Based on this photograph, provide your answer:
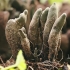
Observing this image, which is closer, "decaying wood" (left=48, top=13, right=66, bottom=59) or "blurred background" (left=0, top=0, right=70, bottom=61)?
"decaying wood" (left=48, top=13, right=66, bottom=59)

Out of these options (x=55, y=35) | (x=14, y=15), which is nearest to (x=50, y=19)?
(x=55, y=35)

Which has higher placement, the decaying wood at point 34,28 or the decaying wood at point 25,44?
the decaying wood at point 34,28

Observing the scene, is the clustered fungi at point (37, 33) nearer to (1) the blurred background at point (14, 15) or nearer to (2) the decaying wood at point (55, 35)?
(2) the decaying wood at point (55, 35)

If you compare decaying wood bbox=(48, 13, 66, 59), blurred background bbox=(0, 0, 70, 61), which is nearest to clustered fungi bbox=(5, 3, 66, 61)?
decaying wood bbox=(48, 13, 66, 59)

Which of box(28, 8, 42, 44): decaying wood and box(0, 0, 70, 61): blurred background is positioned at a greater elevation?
box(0, 0, 70, 61): blurred background

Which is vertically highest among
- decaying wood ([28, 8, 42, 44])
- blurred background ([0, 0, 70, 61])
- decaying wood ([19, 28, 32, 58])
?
blurred background ([0, 0, 70, 61])

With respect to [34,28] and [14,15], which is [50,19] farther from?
[14,15]

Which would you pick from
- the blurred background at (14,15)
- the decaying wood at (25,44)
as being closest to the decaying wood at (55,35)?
the decaying wood at (25,44)

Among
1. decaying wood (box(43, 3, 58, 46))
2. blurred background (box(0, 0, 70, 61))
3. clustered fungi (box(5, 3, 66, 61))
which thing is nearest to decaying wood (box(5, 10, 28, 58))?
clustered fungi (box(5, 3, 66, 61))

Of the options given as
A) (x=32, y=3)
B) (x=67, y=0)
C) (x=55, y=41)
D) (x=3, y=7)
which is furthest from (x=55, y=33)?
(x=67, y=0)

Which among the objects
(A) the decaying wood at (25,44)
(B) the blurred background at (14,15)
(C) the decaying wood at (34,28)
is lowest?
(A) the decaying wood at (25,44)

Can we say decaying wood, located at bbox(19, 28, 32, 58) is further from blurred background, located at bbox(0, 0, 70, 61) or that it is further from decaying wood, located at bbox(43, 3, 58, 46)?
blurred background, located at bbox(0, 0, 70, 61)

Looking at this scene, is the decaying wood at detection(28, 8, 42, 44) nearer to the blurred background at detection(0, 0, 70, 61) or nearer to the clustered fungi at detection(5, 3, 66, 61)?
the clustered fungi at detection(5, 3, 66, 61)
